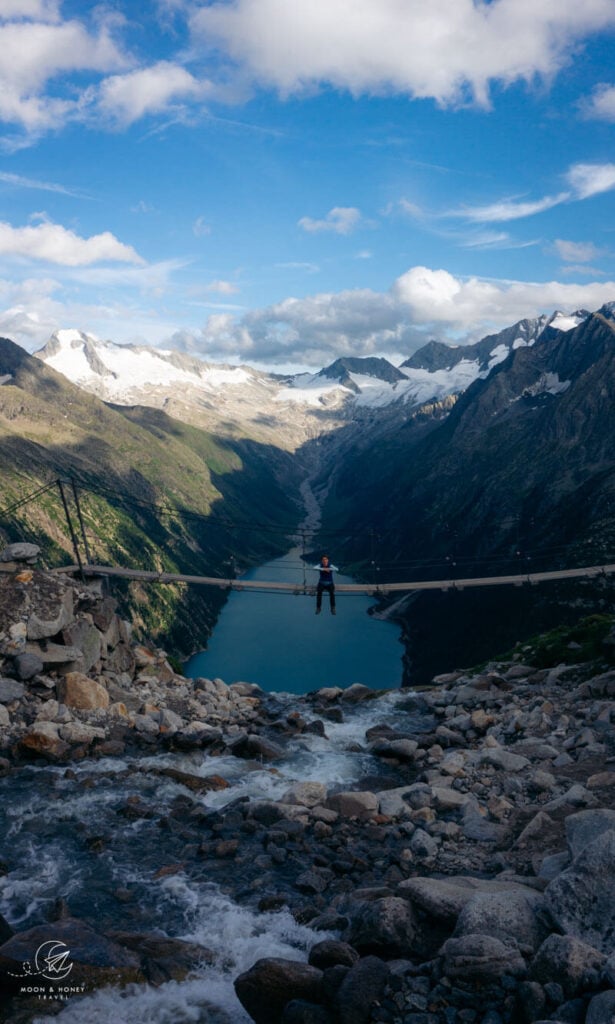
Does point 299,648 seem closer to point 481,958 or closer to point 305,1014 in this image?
point 305,1014

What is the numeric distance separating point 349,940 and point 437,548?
16027 cm

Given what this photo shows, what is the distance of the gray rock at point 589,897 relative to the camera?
866cm

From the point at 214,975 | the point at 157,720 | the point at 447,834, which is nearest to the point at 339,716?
the point at 157,720

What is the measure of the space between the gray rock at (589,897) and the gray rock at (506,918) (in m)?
0.34

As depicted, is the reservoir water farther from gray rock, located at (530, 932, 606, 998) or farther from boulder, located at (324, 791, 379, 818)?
gray rock, located at (530, 932, 606, 998)

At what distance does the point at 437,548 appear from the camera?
166 metres

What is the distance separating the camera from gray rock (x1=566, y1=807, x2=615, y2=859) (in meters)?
11.1

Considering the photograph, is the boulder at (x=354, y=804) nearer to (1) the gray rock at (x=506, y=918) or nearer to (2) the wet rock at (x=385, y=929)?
(2) the wet rock at (x=385, y=929)

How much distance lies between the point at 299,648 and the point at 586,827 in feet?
399

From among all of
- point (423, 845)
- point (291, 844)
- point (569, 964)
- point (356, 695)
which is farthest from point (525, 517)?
point (569, 964)

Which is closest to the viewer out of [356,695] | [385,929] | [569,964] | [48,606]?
[569,964]

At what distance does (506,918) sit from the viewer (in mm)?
9195

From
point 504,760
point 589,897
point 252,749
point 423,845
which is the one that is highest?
point 589,897

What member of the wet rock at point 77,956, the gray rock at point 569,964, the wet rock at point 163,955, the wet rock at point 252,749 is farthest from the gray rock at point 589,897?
the wet rock at point 252,749
